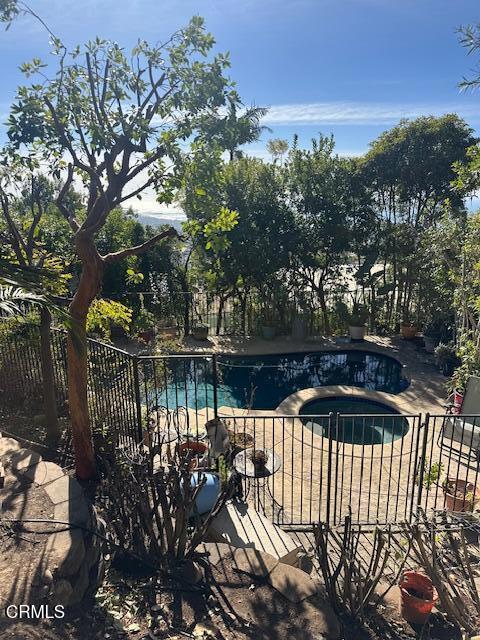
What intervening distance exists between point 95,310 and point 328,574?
3.50 m

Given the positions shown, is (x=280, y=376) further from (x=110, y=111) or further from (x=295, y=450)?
(x=110, y=111)

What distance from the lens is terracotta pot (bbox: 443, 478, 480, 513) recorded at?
14.4ft

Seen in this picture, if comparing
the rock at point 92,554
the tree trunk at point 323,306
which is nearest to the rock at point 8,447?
the rock at point 92,554

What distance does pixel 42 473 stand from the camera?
3814 millimetres

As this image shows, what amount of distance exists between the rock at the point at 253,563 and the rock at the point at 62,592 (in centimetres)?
106

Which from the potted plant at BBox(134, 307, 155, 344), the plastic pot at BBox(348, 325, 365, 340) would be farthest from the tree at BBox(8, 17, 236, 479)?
the plastic pot at BBox(348, 325, 365, 340)

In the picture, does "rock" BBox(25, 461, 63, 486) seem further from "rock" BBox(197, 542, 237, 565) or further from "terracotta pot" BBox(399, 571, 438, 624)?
"terracotta pot" BBox(399, 571, 438, 624)

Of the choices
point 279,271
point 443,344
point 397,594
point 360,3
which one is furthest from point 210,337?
point 397,594

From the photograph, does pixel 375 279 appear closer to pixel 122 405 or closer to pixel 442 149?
pixel 442 149

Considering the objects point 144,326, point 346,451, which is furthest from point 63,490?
point 144,326

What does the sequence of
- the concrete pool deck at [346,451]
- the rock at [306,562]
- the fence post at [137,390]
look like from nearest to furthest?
the rock at [306,562], the fence post at [137,390], the concrete pool deck at [346,451]

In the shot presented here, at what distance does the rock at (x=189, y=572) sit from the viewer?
9.34ft

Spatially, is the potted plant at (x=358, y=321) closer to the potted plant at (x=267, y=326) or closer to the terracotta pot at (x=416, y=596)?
the potted plant at (x=267, y=326)

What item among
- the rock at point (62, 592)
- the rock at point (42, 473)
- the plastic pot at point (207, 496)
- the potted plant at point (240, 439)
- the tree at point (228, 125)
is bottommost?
the potted plant at point (240, 439)
